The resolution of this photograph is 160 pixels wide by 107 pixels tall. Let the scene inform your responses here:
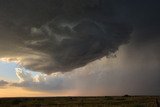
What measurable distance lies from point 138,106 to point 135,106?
20.1 inches

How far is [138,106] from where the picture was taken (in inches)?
2010

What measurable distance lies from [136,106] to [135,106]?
173mm

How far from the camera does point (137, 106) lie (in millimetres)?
51094

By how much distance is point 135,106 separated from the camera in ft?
168

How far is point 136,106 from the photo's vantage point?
168ft

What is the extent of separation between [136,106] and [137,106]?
0.60 feet

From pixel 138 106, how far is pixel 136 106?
345 mm

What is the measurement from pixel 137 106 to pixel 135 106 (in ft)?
1.12
